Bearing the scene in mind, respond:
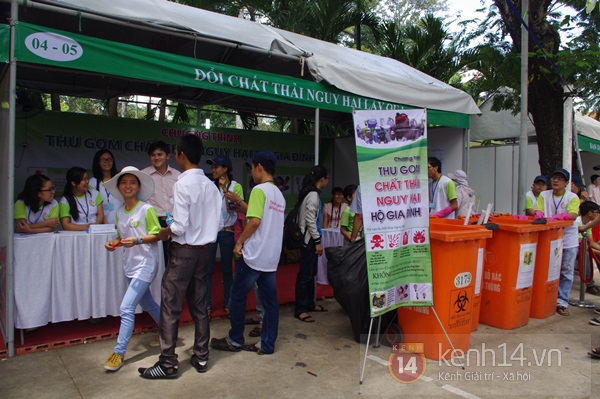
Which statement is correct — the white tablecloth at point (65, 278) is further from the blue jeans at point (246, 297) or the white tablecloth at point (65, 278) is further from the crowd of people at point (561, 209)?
the crowd of people at point (561, 209)

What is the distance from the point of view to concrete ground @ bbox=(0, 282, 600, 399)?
3311 mm

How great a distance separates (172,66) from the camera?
443 centimetres

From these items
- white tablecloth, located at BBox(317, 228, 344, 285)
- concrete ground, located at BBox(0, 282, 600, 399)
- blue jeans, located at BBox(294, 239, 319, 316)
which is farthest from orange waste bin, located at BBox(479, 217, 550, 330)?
white tablecloth, located at BBox(317, 228, 344, 285)

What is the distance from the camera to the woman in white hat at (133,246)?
3.59 m

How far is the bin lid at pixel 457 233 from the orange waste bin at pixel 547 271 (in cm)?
143

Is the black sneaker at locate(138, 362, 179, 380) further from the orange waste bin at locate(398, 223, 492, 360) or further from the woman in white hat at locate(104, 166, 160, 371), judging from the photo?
the orange waste bin at locate(398, 223, 492, 360)

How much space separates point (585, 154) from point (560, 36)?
28.2 ft

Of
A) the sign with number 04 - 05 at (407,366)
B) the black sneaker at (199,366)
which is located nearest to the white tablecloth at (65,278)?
the black sneaker at (199,366)

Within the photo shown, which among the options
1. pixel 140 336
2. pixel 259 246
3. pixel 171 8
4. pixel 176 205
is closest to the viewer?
pixel 176 205

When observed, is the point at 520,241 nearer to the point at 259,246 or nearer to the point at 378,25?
the point at 259,246

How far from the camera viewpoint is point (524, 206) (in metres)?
6.98

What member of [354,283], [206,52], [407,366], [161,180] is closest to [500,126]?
[206,52]

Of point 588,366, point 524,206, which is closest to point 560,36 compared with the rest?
point 524,206

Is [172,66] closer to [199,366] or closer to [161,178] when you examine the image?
[161,178]
